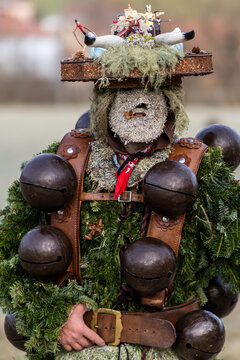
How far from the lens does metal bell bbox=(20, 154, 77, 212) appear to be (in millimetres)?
2400

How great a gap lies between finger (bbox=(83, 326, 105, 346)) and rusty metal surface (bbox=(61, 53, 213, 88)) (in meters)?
1.06

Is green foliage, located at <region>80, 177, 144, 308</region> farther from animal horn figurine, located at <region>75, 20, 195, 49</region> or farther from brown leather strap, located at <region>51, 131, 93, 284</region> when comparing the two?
animal horn figurine, located at <region>75, 20, 195, 49</region>

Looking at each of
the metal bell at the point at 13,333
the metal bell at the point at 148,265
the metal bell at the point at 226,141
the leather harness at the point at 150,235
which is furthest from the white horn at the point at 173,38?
the metal bell at the point at 13,333

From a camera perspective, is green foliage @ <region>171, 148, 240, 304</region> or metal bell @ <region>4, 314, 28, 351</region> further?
metal bell @ <region>4, 314, 28, 351</region>

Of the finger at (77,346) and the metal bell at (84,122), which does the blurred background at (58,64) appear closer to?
the metal bell at (84,122)

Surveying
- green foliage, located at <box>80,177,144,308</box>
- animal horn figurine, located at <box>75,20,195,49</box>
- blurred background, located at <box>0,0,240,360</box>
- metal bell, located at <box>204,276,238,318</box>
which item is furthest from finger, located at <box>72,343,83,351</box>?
blurred background, located at <box>0,0,240,360</box>

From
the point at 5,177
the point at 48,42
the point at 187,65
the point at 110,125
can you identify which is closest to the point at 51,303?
the point at 110,125

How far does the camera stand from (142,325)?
244 cm

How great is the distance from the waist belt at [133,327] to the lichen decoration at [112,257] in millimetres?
65

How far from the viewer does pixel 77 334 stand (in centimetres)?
242

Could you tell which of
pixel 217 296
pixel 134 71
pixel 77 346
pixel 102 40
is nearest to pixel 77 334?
pixel 77 346

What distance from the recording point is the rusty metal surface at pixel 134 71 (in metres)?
2.39

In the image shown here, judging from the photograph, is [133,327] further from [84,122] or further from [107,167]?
[84,122]

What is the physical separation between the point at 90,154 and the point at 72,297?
0.66 metres
